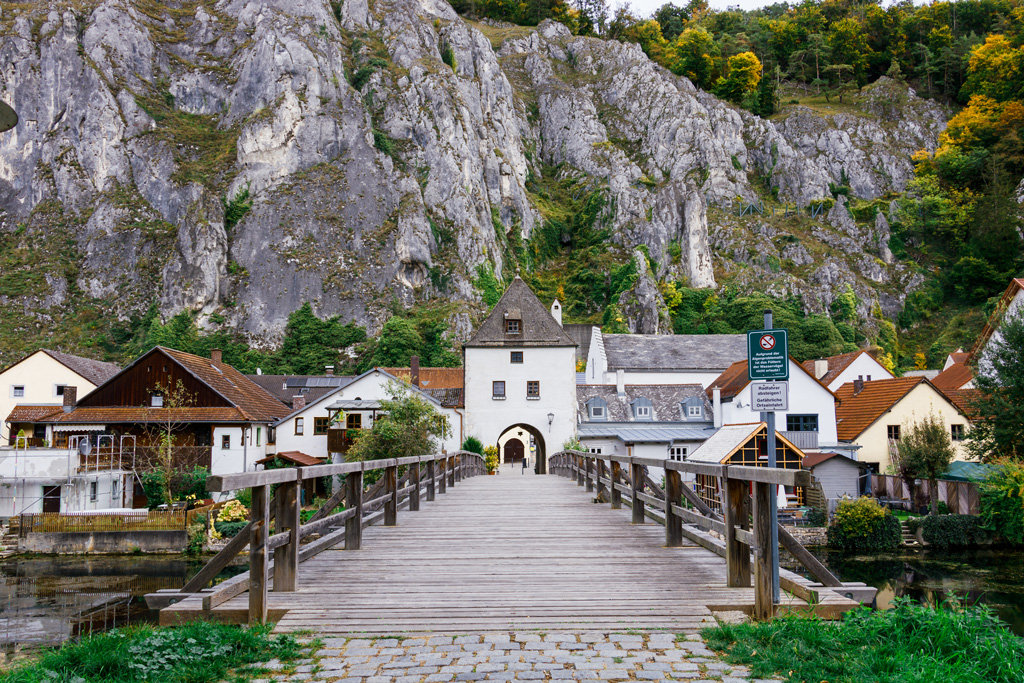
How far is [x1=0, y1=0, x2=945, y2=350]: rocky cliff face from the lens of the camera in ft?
218

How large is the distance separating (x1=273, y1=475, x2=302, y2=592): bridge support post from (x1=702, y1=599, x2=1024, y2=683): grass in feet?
10.6

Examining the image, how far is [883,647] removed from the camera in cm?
383

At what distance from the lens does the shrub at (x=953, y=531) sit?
26500 millimetres

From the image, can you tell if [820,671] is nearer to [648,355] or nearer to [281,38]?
[648,355]

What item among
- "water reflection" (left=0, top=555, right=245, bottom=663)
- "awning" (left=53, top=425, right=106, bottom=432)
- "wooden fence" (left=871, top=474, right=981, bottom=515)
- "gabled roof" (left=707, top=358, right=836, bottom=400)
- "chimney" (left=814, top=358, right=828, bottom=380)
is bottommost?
"water reflection" (left=0, top=555, right=245, bottom=663)

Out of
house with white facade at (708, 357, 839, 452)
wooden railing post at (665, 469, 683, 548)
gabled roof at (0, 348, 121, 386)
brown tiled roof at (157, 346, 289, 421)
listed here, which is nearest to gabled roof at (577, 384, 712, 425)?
house with white facade at (708, 357, 839, 452)

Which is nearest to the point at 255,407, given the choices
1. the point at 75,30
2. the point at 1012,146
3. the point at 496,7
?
the point at 75,30

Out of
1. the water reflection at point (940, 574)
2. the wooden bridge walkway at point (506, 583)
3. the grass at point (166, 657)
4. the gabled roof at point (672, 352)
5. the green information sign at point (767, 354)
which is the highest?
the gabled roof at point (672, 352)

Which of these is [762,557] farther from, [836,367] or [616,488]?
[836,367]

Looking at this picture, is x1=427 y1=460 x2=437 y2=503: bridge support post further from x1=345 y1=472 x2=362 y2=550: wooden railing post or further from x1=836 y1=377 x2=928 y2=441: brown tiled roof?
x1=836 y1=377 x2=928 y2=441: brown tiled roof

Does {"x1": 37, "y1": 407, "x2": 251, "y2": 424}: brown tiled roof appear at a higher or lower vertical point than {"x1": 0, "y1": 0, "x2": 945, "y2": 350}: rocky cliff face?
lower

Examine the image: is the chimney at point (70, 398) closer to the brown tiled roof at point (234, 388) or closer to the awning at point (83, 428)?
the awning at point (83, 428)

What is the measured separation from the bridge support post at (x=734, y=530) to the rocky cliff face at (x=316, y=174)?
2289 inches

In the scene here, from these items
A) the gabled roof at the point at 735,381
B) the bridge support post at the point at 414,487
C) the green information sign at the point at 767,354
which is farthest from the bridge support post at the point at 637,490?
the gabled roof at the point at 735,381
